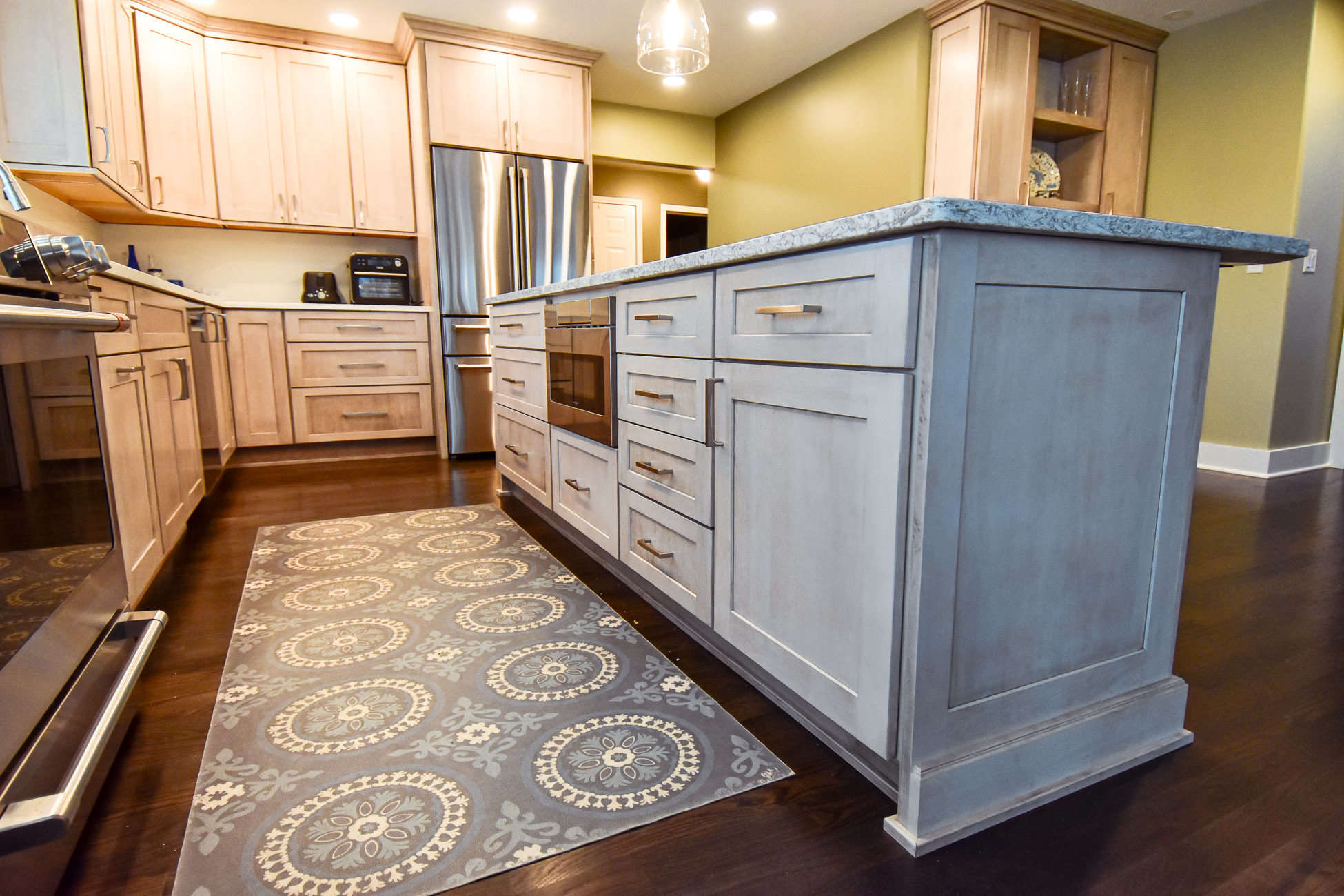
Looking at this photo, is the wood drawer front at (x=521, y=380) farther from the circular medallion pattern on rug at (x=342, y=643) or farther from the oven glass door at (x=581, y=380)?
the circular medallion pattern on rug at (x=342, y=643)

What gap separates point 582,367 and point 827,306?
3.57 feet

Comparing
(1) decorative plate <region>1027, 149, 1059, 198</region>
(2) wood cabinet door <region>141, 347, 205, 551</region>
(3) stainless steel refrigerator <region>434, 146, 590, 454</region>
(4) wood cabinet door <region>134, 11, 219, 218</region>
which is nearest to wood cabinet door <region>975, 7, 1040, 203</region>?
(1) decorative plate <region>1027, 149, 1059, 198</region>

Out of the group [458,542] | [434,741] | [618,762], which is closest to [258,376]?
[458,542]

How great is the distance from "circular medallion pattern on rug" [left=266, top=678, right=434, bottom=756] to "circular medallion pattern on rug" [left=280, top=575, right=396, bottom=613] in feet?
1.55

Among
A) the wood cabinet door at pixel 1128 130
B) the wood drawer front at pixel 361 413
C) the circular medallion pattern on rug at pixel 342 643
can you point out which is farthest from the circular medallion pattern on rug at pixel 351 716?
the wood cabinet door at pixel 1128 130

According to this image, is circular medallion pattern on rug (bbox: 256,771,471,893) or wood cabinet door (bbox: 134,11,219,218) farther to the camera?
wood cabinet door (bbox: 134,11,219,218)

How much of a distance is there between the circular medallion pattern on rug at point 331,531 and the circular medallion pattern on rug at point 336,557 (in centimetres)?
11

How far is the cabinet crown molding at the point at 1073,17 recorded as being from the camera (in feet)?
11.4

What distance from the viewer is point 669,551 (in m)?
1.54

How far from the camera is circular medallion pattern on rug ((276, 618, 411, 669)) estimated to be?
1493mm

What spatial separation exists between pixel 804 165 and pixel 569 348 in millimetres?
3362

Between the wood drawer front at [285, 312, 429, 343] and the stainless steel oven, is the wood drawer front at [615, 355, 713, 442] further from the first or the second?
the wood drawer front at [285, 312, 429, 343]

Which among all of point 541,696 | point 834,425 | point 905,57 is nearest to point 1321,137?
point 905,57

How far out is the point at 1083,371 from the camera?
38.8 inches
